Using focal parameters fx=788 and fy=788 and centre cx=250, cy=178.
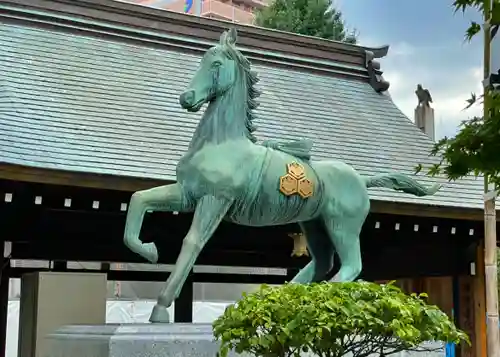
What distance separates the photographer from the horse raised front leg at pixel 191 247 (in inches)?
162

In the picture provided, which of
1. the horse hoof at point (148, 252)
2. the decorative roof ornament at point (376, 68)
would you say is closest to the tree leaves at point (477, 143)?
the horse hoof at point (148, 252)

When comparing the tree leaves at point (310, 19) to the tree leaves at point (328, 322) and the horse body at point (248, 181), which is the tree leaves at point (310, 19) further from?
the tree leaves at point (328, 322)

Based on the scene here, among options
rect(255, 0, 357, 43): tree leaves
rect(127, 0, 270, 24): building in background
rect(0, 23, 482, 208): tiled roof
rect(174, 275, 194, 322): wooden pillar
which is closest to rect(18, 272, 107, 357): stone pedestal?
rect(0, 23, 482, 208): tiled roof

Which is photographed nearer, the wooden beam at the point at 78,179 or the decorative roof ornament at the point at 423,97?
the wooden beam at the point at 78,179

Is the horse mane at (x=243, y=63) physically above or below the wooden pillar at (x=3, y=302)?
above

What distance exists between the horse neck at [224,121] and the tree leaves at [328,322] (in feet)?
4.67

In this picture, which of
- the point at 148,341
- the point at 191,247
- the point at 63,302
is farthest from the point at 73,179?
the point at 148,341

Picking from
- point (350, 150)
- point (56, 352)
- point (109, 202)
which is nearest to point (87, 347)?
point (56, 352)

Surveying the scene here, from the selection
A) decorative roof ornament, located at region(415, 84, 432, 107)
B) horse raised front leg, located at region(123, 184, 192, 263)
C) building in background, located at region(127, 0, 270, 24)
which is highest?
building in background, located at region(127, 0, 270, 24)

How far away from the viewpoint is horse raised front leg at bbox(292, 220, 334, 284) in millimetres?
4828

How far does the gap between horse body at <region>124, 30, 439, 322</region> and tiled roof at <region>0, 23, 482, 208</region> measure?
2007 millimetres

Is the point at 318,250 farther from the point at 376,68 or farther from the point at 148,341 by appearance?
the point at 376,68

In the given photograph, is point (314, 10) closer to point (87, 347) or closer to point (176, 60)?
point (176, 60)

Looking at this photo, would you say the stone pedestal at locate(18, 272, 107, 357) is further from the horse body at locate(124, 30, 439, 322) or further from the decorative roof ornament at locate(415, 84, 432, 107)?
the decorative roof ornament at locate(415, 84, 432, 107)
